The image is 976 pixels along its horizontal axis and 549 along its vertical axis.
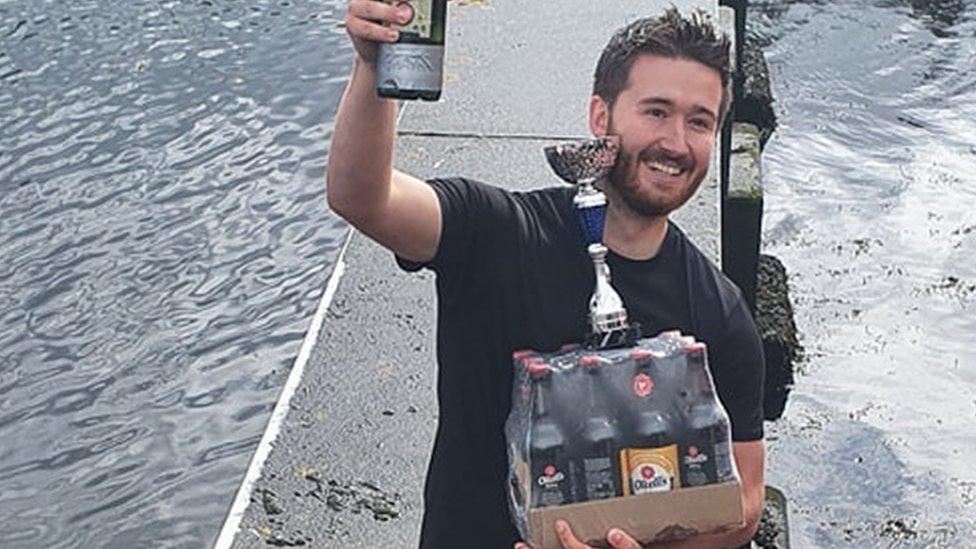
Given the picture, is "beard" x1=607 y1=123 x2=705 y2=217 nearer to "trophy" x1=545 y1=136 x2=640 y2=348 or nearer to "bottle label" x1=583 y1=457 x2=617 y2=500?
"trophy" x1=545 y1=136 x2=640 y2=348

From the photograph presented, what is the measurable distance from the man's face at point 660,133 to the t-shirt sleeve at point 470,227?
0.19m

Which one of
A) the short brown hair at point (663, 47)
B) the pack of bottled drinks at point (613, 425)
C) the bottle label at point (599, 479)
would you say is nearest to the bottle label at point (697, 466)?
the pack of bottled drinks at point (613, 425)

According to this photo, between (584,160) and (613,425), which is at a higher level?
(584,160)

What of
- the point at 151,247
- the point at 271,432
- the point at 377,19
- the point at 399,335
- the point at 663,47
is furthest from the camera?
the point at 151,247

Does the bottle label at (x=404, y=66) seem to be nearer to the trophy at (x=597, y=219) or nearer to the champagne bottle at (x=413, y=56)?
the champagne bottle at (x=413, y=56)

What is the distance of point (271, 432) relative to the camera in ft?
13.6

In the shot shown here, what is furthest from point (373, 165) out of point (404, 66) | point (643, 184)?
point (643, 184)

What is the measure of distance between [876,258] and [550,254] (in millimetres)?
5594

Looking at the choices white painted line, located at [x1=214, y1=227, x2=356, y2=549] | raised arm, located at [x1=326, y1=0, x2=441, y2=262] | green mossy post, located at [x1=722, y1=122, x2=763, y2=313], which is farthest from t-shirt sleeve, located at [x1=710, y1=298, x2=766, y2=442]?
green mossy post, located at [x1=722, y1=122, x2=763, y2=313]

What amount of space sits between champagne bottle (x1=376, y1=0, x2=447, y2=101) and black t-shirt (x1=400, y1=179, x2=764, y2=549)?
0.23 meters

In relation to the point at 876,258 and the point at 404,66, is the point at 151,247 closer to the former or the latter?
the point at 876,258

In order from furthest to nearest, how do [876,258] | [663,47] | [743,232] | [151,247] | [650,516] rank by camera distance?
[876,258]
[151,247]
[743,232]
[663,47]
[650,516]

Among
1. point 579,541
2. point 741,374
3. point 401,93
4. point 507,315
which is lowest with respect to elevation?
point 579,541

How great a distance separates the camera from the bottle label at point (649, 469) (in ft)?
7.70
